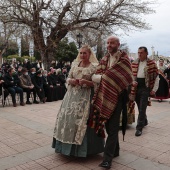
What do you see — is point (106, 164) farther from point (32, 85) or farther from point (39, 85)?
point (39, 85)

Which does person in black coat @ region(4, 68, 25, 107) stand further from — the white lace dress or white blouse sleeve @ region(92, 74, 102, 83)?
white blouse sleeve @ region(92, 74, 102, 83)

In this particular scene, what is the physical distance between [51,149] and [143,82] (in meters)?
2.40

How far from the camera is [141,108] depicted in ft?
18.1

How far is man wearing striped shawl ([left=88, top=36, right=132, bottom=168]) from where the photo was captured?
356 cm

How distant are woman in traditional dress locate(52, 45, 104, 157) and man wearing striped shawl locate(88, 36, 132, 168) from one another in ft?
0.64

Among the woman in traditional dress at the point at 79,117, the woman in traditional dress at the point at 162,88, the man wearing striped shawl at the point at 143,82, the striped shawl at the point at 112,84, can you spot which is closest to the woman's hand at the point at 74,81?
the woman in traditional dress at the point at 79,117

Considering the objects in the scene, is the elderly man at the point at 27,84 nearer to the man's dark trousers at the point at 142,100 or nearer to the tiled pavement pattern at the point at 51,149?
the tiled pavement pattern at the point at 51,149

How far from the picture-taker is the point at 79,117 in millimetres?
3953

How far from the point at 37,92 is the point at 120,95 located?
684 centimetres

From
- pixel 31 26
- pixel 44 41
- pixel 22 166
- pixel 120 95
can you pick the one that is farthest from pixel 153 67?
pixel 44 41

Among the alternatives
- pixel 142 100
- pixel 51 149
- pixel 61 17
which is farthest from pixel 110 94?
pixel 61 17

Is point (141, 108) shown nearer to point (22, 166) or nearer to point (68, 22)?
point (22, 166)

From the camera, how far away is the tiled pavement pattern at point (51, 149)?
3791 mm

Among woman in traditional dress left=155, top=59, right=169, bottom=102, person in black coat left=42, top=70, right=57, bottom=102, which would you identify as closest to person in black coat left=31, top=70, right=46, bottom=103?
person in black coat left=42, top=70, right=57, bottom=102
